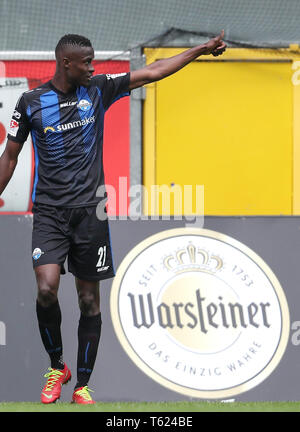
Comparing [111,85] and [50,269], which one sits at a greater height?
[111,85]

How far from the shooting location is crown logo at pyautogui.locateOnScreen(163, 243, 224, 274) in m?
5.75

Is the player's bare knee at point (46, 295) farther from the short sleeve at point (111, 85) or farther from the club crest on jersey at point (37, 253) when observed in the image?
the short sleeve at point (111, 85)

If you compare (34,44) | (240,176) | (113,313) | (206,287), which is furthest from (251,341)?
(34,44)

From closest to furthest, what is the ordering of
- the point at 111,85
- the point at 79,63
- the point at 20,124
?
the point at 79,63 < the point at 20,124 < the point at 111,85

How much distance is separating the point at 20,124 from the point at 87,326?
118cm

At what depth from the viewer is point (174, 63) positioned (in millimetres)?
4887

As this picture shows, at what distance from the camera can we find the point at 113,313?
569cm

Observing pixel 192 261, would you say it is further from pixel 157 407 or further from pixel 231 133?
pixel 231 133

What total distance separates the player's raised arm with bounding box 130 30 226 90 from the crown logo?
1275 millimetres

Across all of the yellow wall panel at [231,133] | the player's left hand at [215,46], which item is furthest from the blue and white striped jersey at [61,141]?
the yellow wall panel at [231,133]

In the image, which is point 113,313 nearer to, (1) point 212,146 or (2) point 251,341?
(2) point 251,341

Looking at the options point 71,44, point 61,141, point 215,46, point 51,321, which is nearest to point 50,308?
point 51,321

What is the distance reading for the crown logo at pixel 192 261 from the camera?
18.9 feet

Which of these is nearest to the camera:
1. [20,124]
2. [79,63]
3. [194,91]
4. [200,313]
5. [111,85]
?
[79,63]
